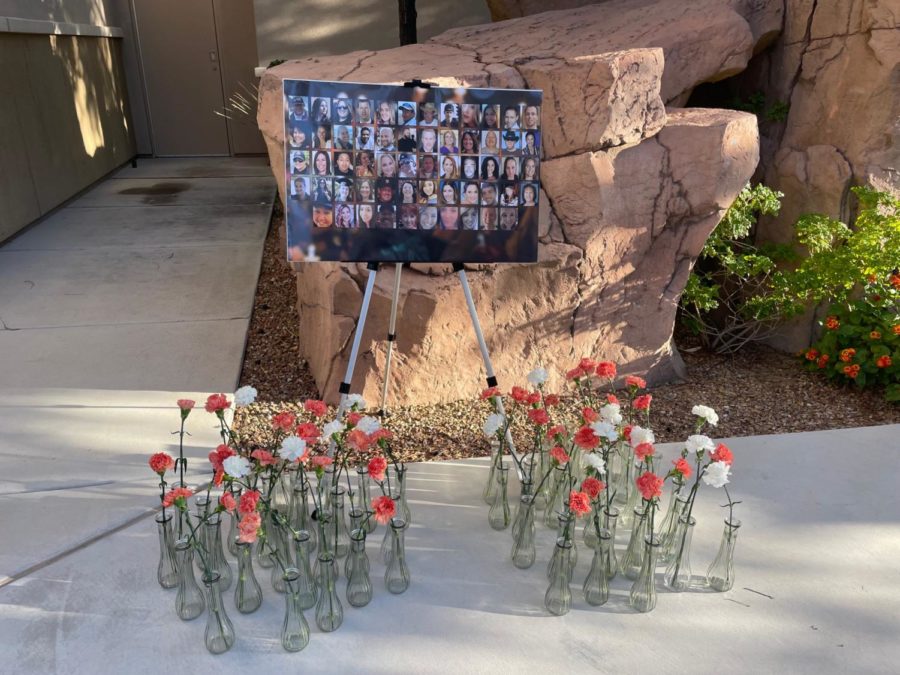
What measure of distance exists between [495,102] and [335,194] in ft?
2.49

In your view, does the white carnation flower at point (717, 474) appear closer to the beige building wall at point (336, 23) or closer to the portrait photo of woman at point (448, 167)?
the portrait photo of woman at point (448, 167)

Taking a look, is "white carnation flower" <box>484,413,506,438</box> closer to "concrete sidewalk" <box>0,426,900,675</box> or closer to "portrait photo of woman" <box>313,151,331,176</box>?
"concrete sidewalk" <box>0,426,900,675</box>

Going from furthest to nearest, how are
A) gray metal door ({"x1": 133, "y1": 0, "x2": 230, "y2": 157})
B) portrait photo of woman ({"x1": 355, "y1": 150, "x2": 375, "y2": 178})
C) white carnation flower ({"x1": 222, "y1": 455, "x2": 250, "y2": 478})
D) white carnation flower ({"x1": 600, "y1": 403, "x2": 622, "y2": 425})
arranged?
gray metal door ({"x1": 133, "y1": 0, "x2": 230, "y2": 157}) → portrait photo of woman ({"x1": 355, "y1": 150, "x2": 375, "y2": 178}) → white carnation flower ({"x1": 600, "y1": 403, "x2": 622, "y2": 425}) → white carnation flower ({"x1": 222, "y1": 455, "x2": 250, "y2": 478})

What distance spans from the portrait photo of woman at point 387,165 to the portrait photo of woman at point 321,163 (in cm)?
21

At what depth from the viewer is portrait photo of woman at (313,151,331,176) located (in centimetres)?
304

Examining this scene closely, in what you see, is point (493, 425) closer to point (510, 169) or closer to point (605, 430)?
point (605, 430)

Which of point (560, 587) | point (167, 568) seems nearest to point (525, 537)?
point (560, 587)

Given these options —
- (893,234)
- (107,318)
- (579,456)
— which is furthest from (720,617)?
(107,318)

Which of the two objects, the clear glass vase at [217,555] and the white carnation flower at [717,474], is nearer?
the white carnation flower at [717,474]

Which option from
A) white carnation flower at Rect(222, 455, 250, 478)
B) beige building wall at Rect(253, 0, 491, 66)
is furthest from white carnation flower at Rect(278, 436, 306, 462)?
beige building wall at Rect(253, 0, 491, 66)

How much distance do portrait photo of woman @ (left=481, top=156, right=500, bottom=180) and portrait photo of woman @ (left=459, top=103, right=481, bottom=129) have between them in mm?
147

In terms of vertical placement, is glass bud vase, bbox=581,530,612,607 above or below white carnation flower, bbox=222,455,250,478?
Result: below

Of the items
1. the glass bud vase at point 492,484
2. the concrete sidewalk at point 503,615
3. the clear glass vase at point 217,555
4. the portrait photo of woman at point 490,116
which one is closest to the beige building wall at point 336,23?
the portrait photo of woman at point 490,116

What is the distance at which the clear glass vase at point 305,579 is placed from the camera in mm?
2422
